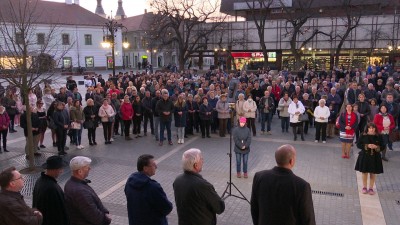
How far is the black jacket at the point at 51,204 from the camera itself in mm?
4828

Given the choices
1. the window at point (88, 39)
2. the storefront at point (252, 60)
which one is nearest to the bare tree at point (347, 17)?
the storefront at point (252, 60)

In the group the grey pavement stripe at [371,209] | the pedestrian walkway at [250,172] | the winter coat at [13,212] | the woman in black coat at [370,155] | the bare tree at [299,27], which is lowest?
the grey pavement stripe at [371,209]

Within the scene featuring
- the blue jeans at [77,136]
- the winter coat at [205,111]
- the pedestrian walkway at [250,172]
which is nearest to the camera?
the pedestrian walkway at [250,172]

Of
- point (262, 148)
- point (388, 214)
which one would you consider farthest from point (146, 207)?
point (262, 148)

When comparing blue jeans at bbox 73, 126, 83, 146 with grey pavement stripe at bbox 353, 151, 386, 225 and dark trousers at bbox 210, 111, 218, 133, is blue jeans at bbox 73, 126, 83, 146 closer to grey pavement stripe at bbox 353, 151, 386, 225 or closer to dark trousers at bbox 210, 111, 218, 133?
dark trousers at bbox 210, 111, 218, 133

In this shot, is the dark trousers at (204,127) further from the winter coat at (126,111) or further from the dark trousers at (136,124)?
the winter coat at (126,111)

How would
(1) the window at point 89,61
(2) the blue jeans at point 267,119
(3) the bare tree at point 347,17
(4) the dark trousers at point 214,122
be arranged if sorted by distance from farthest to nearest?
(1) the window at point 89,61 → (3) the bare tree at point 347,17 → (4) the dark trousers at point 214,122 → (2) the blue jeans at point 267,119

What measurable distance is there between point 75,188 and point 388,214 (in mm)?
6326

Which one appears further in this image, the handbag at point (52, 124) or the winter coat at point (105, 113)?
the winter coat at point (105, 113)

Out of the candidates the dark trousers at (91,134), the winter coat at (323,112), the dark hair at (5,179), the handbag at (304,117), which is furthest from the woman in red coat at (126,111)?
the dark hair at (5,179)

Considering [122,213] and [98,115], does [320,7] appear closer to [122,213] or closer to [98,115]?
[98,115]

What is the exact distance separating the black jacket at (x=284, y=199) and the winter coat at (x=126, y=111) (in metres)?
10.6

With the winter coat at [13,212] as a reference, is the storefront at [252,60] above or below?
above

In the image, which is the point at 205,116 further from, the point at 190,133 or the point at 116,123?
the point at 116,123
